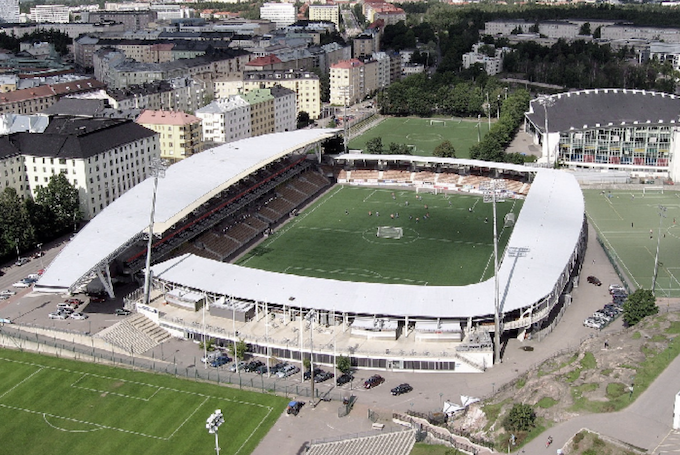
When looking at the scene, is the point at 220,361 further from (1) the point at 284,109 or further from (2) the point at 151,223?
(1) the point at 284,109

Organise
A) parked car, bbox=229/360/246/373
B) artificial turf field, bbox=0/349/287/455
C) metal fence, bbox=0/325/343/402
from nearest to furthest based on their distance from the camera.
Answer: artificial turf field, bbox=0/349/287/455, metal fence, bbox=0/325/343/402, parked car, bbox=229/360/246/373

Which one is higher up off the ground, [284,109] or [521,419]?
[284,109]

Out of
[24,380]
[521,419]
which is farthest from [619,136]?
[24,380]

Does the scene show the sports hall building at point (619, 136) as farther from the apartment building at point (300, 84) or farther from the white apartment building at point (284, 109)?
the apartment building at point (300, 84)

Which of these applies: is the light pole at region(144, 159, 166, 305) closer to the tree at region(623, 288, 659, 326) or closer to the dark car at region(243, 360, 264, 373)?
the dark car at region(243, 360, 264, 373)

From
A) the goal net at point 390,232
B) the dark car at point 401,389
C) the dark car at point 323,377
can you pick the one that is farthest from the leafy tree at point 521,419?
the goal net at point 390,232

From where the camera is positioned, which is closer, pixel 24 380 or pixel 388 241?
pixel 24 380

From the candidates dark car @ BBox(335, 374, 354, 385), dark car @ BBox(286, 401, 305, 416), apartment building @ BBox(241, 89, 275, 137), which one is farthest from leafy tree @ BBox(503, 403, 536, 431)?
apartment building @ BBox(241, 89, 275, 137)
